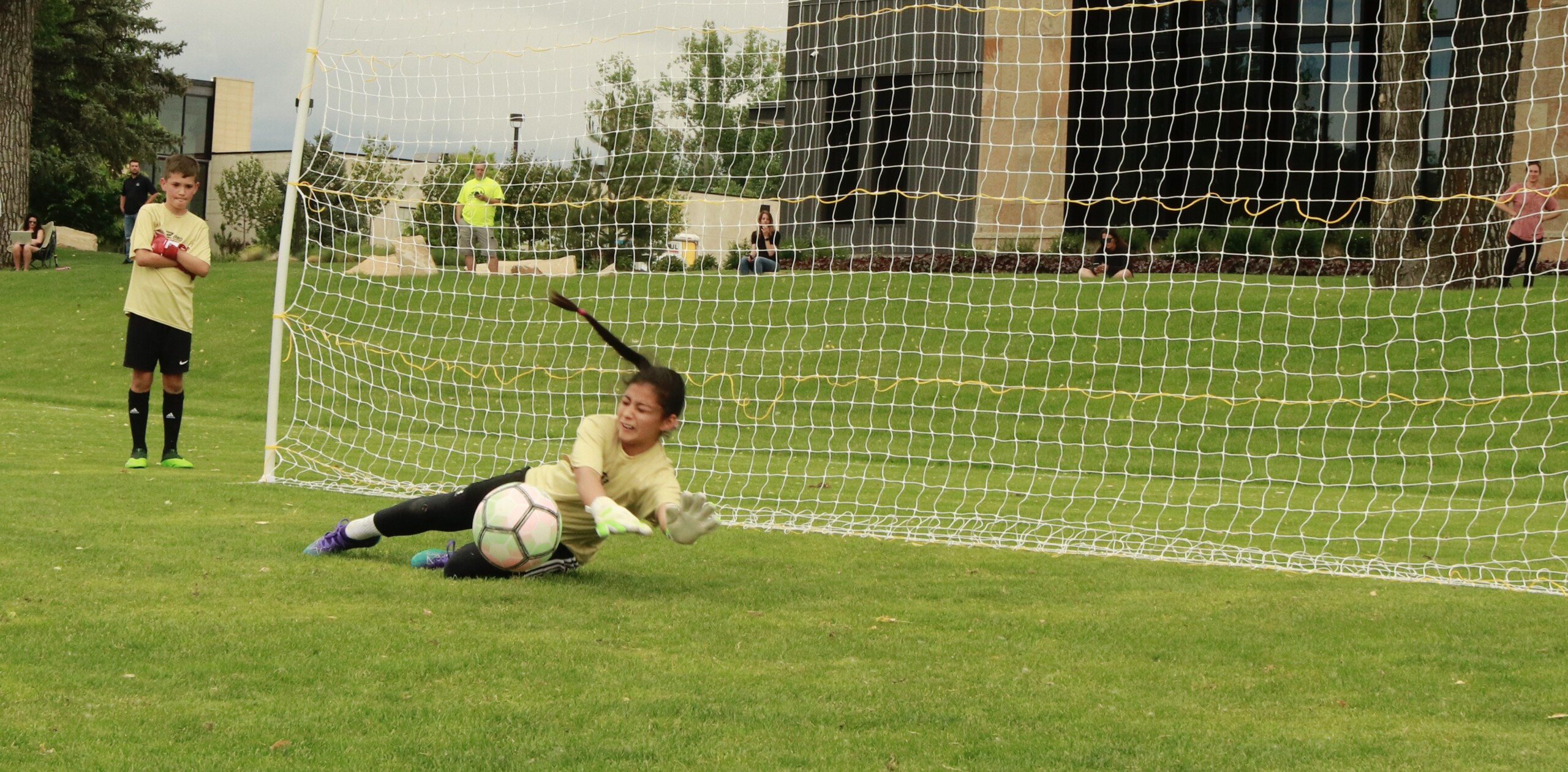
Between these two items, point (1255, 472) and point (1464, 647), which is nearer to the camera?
point (1464, 647)

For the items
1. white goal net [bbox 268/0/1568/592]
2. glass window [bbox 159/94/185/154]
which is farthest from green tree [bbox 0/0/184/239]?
white goal net [bbox 268/0/1568/592]

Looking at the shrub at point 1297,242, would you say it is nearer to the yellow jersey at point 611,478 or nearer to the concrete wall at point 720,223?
the concrete wall at point 720,223

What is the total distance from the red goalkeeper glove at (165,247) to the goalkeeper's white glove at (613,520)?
5.09 metres

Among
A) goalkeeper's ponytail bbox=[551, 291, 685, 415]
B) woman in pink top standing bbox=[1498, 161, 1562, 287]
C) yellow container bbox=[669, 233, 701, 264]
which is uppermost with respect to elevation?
woman in pink top standing bbox=[1498, 161, 1562, 287]

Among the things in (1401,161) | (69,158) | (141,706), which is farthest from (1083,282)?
(69,158)

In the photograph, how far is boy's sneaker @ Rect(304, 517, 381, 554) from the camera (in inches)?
244

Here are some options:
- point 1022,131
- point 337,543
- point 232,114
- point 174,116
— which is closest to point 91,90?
point 174,116

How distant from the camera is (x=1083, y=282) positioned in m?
17.1

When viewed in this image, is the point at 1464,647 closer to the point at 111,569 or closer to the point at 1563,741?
the point at 1563,741

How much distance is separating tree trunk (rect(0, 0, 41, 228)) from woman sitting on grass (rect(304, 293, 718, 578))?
27.5 metres

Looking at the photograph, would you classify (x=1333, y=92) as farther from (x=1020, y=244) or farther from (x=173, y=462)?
(x=173, y=462)

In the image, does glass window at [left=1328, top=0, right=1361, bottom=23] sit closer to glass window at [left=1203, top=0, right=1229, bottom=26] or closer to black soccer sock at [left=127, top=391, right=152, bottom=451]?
glass window at [left=1203, top=0, right=1229, bottom=26]

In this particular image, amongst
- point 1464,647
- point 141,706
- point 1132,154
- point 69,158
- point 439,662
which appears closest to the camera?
point 141,706

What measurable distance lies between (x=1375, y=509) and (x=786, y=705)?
26.5 feet
